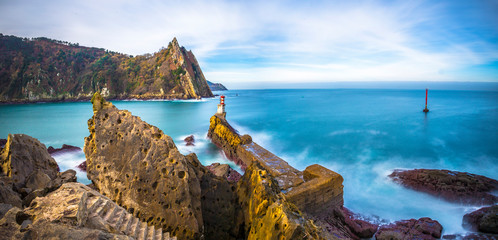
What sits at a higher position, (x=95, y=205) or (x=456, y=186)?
(x=95, y=205)

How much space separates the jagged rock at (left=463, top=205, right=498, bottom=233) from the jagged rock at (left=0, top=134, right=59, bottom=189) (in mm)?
11563

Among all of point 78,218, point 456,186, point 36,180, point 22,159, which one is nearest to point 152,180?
point 78,218

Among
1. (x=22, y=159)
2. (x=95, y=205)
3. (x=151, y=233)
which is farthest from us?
(x=22, y=159)

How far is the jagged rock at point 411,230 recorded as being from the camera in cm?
571

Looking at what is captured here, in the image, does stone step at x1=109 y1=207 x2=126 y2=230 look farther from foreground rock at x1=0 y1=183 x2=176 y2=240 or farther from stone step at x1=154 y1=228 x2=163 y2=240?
stone step at x1=154 y1=228 x2=163 y2=240

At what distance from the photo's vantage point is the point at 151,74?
2881 inches

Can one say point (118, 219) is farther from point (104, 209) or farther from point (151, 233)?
point (151, 233)

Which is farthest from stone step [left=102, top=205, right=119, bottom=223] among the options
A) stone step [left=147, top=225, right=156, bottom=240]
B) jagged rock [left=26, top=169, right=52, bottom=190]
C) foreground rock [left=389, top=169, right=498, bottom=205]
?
foreground rock [left=389, top=169, right=498, bottom=205]

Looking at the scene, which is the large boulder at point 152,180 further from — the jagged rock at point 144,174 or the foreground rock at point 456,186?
the foreground rock at point 456,186

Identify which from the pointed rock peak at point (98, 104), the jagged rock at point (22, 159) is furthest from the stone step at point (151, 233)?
the jagged rock at point (22, 159)

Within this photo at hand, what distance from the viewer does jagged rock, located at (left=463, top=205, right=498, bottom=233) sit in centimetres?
597

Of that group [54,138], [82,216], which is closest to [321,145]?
[82,216]

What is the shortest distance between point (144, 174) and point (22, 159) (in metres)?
4.39

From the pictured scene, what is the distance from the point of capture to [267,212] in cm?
330
